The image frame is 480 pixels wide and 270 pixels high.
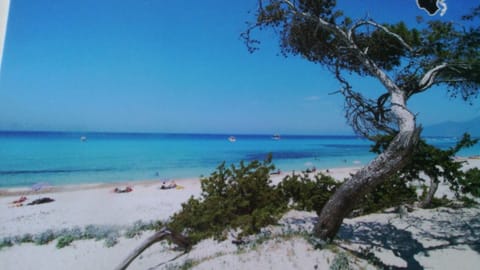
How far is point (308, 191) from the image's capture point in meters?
3.21

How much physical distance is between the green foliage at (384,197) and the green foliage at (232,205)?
133cm

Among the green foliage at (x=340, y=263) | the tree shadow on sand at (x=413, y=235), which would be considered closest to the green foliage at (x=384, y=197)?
the tree shadow on sand at (x=413, y=235)

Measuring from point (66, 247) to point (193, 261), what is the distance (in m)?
1.57

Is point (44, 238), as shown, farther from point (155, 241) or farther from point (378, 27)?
point (378, 27)

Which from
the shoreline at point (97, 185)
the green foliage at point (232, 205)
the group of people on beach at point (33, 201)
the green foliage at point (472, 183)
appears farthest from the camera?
the shoreline at point (97, 185)

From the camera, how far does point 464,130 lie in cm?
288

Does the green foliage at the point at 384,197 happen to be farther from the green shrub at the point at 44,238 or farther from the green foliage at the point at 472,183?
the green shrub at the point at 44,238

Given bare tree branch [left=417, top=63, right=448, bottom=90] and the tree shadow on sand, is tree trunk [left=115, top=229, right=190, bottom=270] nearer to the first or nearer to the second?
the tree shadow on sand

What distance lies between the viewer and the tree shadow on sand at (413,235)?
96.5 inches

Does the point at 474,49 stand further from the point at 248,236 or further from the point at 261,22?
the point at 248,236

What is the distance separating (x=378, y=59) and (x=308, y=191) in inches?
79.7

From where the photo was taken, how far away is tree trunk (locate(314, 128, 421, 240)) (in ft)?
7.57

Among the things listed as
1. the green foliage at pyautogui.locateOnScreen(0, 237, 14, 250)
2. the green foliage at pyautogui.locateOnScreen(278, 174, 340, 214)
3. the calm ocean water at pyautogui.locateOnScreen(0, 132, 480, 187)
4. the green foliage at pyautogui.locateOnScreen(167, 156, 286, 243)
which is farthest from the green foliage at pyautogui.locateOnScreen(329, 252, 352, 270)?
the green foliage at pyautogui.locateOnScreen(0, 237, 14, 250)

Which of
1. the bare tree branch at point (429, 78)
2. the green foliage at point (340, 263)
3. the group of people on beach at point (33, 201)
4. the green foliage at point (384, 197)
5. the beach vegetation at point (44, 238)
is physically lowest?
the group of people on beach at point (33, 201)
